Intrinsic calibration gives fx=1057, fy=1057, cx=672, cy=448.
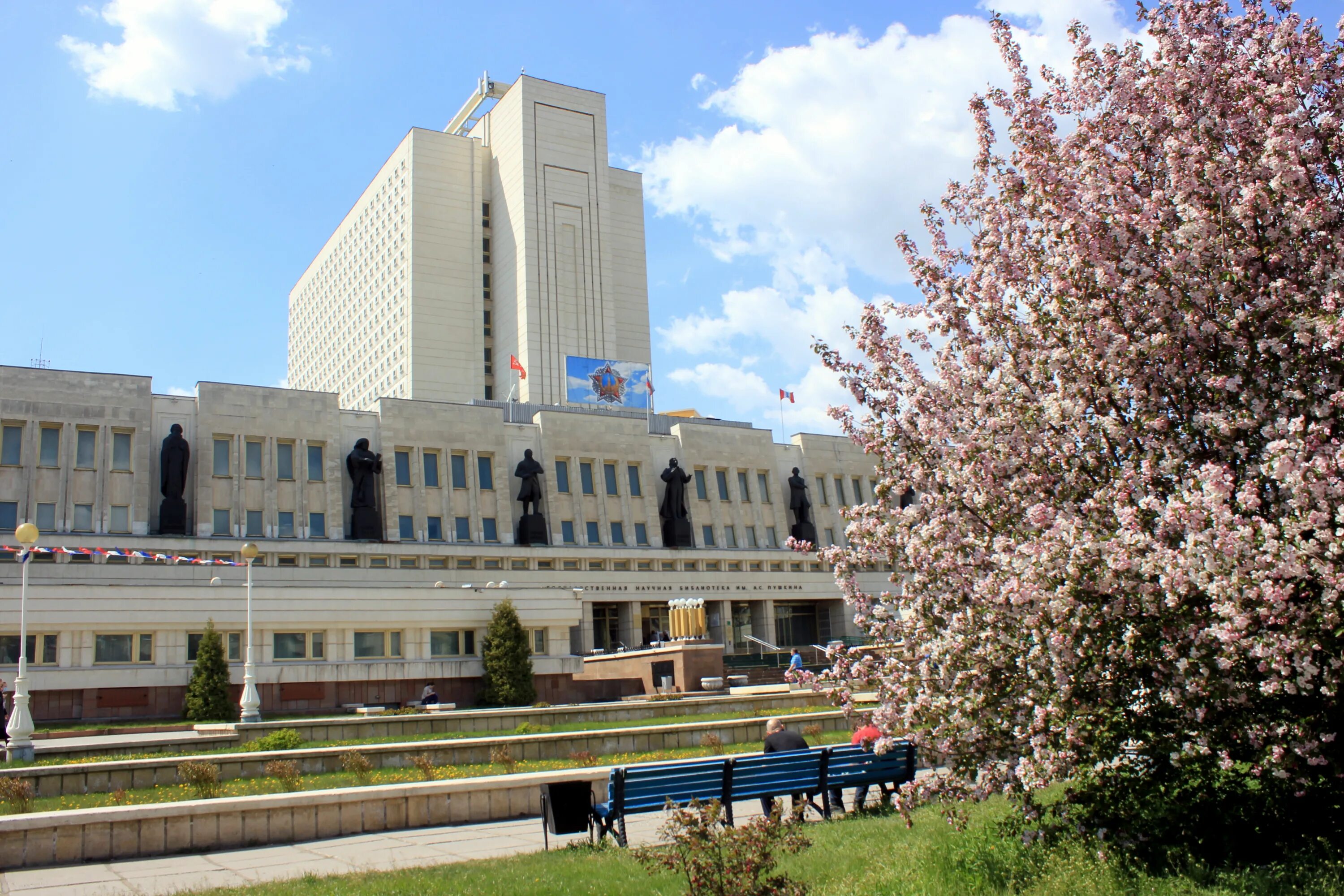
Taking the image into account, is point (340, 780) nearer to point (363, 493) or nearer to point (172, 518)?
point (172, 518)

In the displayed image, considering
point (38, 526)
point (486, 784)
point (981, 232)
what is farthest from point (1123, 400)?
point (38, 526)

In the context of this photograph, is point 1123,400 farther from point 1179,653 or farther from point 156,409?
point 156,409

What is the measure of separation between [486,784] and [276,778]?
4.56 m

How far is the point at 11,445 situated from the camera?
4419 centimetres

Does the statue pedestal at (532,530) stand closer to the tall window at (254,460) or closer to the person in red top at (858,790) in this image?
the tall window at (254,460)

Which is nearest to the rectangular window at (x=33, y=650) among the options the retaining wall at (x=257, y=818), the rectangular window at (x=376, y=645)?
the rectangular window at (x=376, y=645)

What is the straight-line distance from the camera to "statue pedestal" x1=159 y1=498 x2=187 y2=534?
45969 millimetres

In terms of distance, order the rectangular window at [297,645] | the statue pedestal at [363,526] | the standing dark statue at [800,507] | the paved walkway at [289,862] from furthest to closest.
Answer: the standing dark statue at [800,507], the statue pedestal at [363,526], the rectangular window at [297,645], the paved walkway at [289,862]

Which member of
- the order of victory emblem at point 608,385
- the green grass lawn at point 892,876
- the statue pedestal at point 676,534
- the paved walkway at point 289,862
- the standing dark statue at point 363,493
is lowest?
the paved walkway at point 289,862

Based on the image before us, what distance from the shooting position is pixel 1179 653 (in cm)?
721

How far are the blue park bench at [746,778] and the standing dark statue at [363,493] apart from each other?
39.4 metres

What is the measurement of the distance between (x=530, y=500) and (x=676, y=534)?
8.84 meters

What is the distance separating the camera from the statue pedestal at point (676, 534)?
2304 inches

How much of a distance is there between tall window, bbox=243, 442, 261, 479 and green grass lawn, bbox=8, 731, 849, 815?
35333mm
